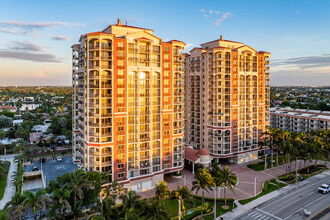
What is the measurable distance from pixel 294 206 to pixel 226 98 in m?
35.8

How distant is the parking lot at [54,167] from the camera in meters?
66.4

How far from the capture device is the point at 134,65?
53.3 m

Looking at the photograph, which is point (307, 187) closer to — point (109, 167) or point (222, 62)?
point (222, 62)

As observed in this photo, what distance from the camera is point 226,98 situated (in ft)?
240

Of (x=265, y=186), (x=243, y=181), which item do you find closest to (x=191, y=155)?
(x=243, y=181)

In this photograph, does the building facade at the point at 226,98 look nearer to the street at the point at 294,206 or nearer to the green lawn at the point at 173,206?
the street at the point at 294,206

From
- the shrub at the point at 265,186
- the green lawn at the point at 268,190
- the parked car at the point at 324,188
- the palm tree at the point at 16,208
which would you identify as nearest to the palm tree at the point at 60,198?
the palm tree at the point at 16,208

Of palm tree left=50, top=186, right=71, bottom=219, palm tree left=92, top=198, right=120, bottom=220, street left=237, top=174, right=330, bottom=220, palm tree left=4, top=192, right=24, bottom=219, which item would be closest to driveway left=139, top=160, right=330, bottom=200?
street left=237, top=174, right=330, bottom=220

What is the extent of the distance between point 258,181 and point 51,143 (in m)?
84.0

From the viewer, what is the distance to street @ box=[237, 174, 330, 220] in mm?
43919

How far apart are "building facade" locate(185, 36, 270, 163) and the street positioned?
76.5 feet

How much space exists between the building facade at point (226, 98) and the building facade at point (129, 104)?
→ 16.1 meters

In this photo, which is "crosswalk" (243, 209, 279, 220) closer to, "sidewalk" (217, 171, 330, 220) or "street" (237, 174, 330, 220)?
"street" (237, 174, 330, 220)

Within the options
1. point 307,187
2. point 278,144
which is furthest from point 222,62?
A: point 307,187
